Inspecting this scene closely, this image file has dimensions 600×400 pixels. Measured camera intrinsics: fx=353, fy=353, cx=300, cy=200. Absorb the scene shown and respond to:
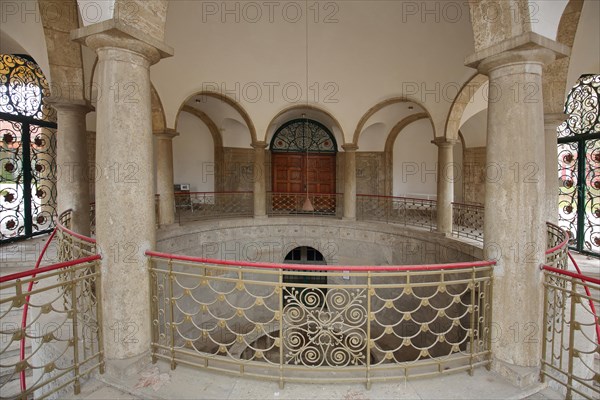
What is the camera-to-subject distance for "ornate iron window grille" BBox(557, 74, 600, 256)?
9.38 meters

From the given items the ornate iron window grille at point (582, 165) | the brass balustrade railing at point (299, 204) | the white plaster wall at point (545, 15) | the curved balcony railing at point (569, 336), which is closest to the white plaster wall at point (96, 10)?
the white plaster wall at point (545, 15)

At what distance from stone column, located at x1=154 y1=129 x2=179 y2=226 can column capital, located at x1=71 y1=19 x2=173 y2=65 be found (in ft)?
21.5

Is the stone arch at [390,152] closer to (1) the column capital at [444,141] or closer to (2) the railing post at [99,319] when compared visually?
(1) the column capital at [444,141]

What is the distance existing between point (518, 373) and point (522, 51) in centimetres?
298

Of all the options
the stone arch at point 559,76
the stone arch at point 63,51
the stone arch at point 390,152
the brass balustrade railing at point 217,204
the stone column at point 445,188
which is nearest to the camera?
the stone arch at point 63,51

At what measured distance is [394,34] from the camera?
9578 mm

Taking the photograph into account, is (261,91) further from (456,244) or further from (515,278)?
(515,278)

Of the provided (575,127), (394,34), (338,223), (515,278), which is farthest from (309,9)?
(515,278)

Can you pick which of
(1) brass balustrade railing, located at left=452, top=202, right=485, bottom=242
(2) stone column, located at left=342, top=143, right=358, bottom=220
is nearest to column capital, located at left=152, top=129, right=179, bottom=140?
(2) stone column, located at left=342, top=143, right=358, bottom=220

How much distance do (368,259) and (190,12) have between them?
27.6 feet

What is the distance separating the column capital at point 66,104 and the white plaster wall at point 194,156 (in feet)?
24.3

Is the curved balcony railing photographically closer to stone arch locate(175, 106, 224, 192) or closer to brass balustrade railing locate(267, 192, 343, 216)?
brass balustrade railing locate(267, 192, 343, 216)

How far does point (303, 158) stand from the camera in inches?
590

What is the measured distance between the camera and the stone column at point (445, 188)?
9.27 metres
